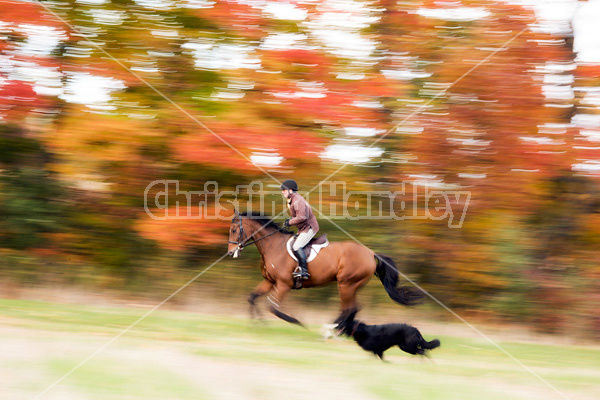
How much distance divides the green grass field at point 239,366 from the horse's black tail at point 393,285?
3.00ft

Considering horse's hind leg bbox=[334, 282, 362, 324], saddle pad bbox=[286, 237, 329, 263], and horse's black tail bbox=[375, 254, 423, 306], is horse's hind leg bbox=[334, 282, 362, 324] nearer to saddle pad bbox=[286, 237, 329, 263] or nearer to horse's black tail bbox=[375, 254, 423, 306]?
horse's black tail bbox=[375, 254, 423, 306]

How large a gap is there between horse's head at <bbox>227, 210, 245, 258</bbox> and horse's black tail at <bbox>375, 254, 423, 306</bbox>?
2.22m

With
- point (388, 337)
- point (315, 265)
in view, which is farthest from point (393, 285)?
point (388, 337)

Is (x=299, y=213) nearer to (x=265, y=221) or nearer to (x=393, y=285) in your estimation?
(x=265, y=221)

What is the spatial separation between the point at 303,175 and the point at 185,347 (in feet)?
13.3

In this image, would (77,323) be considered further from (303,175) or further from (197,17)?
(197,17)

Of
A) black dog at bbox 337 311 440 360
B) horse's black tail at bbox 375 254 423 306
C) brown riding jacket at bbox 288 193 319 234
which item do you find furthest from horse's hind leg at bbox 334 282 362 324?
black dog at bbox 337 311 440 360

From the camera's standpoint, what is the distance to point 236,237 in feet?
28.6

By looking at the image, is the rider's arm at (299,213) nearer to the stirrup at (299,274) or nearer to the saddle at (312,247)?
the saddle at (312,247)

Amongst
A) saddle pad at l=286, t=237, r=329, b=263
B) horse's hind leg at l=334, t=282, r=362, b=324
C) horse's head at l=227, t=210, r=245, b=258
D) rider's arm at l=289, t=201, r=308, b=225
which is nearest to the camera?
rider's arm at l=289, t=201, r=308, b=225

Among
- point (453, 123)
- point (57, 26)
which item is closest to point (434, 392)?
point (453, 123)

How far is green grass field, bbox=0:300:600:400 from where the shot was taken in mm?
5676

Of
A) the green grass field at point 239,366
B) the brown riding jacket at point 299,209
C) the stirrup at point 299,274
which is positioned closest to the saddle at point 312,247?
the stirrup at point 299,274

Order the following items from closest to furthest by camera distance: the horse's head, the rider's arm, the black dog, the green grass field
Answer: the green grass field < the black dog < the rider's arm < the horse's head
